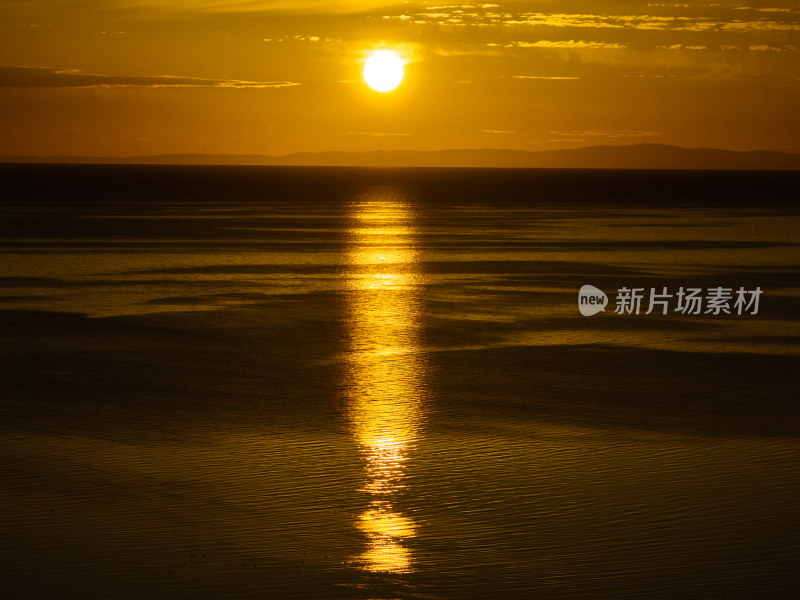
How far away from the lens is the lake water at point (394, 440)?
414 inches

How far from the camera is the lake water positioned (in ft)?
34.5

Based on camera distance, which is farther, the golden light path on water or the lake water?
the golden light path on water

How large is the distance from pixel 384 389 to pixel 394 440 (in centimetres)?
321

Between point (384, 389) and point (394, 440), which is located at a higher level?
point (384, 389)

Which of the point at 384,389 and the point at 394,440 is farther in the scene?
the point at 384,389

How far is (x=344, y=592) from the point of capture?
32.4 ft

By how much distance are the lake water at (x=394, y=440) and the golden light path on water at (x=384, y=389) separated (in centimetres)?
6

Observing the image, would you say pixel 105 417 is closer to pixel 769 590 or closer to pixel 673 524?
pixel 673 524

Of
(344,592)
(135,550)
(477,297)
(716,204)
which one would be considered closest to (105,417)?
(135,550)

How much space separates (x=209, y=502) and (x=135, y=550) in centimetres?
148

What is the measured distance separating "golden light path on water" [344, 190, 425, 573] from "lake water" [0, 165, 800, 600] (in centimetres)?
6

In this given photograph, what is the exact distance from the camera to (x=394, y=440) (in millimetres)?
14898

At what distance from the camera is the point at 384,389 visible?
18.1 m

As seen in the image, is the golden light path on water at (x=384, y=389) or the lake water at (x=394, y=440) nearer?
the lake water at (x=394, y=440)
